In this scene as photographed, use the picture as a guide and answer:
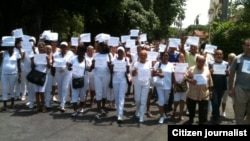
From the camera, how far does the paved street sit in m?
8.85

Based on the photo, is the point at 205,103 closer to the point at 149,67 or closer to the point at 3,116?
the point at 149,67

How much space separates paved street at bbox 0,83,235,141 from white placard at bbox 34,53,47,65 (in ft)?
4.31

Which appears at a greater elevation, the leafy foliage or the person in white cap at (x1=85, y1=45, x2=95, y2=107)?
the leafy foliage

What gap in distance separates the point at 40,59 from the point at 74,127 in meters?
2.25

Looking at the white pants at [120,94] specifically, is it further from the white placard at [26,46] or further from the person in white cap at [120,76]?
the white placard at [26,46]

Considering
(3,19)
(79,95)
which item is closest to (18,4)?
(3,19)

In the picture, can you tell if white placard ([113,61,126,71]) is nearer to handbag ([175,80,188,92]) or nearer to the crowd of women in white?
the crowd of women in white

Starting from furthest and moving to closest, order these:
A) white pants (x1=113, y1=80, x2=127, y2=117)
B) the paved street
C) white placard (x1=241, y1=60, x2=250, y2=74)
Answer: white pants (x1=113, y1=80, x2=127, y2=117), the paved street, white placard (x1=241, y1=60, x2=250, y2=74)

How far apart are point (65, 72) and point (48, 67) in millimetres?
464

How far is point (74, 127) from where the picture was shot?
380 inches

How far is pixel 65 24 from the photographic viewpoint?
37281mm

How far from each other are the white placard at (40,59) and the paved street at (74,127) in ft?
4.31

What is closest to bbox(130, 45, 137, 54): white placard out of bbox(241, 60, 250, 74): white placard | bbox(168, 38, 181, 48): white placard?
bbox(168, 38, 181, 48): white placard

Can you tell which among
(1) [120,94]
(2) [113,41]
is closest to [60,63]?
(2) [113,41]
